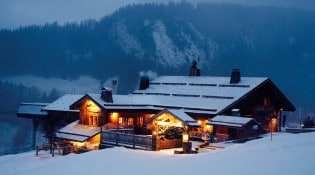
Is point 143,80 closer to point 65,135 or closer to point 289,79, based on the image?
point 65,135

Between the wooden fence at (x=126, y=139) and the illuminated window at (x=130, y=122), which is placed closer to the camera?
the wooden fence at (x=126, y=139)

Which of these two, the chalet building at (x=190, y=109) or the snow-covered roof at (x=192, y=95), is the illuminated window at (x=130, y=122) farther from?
the snow-covered roof at (x=192, y=95)

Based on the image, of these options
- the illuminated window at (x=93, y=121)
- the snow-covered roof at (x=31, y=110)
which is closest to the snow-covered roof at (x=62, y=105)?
the snow-covered roof at (x=31, y=110)

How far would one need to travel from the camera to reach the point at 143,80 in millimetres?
50188

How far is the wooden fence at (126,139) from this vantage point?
32562 millimetres

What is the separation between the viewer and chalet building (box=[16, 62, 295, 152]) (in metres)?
36.6

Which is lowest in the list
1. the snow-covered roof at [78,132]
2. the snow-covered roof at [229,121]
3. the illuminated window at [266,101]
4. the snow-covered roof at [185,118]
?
the snow-covered roof at [78,132]

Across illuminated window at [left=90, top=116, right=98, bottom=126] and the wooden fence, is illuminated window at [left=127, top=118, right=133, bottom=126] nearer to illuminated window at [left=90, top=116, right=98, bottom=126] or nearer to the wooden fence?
illuminated window at [left=90, top=116, right=98, bottom=126]

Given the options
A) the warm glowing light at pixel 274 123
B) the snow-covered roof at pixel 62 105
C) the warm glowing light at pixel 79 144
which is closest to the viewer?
the warm glowing light at pixel 79 144

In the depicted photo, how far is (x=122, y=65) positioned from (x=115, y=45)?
79.0 ft

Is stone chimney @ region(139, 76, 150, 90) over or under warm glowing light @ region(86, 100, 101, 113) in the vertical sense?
over

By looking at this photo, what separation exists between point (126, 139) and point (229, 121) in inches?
385

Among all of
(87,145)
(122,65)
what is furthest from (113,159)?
(122,65)

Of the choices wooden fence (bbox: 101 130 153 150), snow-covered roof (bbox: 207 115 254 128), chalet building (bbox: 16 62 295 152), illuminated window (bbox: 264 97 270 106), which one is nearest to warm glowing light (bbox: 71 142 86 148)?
chalet building (bbox: 16 62 295 152)
